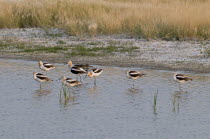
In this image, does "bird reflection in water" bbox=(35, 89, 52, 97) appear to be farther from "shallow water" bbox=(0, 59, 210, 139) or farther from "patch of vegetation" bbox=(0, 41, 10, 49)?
"patch of vegetation" bbox=(0, 41, 10, 49)

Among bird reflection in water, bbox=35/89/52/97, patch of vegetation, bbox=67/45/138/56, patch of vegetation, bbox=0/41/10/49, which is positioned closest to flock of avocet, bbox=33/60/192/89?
bird reflection in water, bbox=35/89/52/97

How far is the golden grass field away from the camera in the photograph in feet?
64.1

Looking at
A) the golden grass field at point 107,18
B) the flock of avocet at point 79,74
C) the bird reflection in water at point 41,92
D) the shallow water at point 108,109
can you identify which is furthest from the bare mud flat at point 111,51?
the bird reflection in water at point 41,92

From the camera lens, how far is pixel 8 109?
1132 cm

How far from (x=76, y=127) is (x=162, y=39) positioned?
33.5 ft

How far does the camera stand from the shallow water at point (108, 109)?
9664 millimetres

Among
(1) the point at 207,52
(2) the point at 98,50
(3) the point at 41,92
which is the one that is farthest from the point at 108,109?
(2) the point at 98,50

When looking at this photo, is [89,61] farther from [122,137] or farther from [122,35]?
[122,137]

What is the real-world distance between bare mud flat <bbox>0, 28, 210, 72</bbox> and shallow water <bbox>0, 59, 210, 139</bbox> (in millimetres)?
1290

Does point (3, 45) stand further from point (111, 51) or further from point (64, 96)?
point (64, 96)

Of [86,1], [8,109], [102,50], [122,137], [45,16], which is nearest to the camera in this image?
[122,137]

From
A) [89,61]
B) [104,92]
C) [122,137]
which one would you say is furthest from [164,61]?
[122,137]

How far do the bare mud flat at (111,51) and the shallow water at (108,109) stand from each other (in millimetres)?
1290

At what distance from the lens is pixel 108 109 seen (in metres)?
11.3
